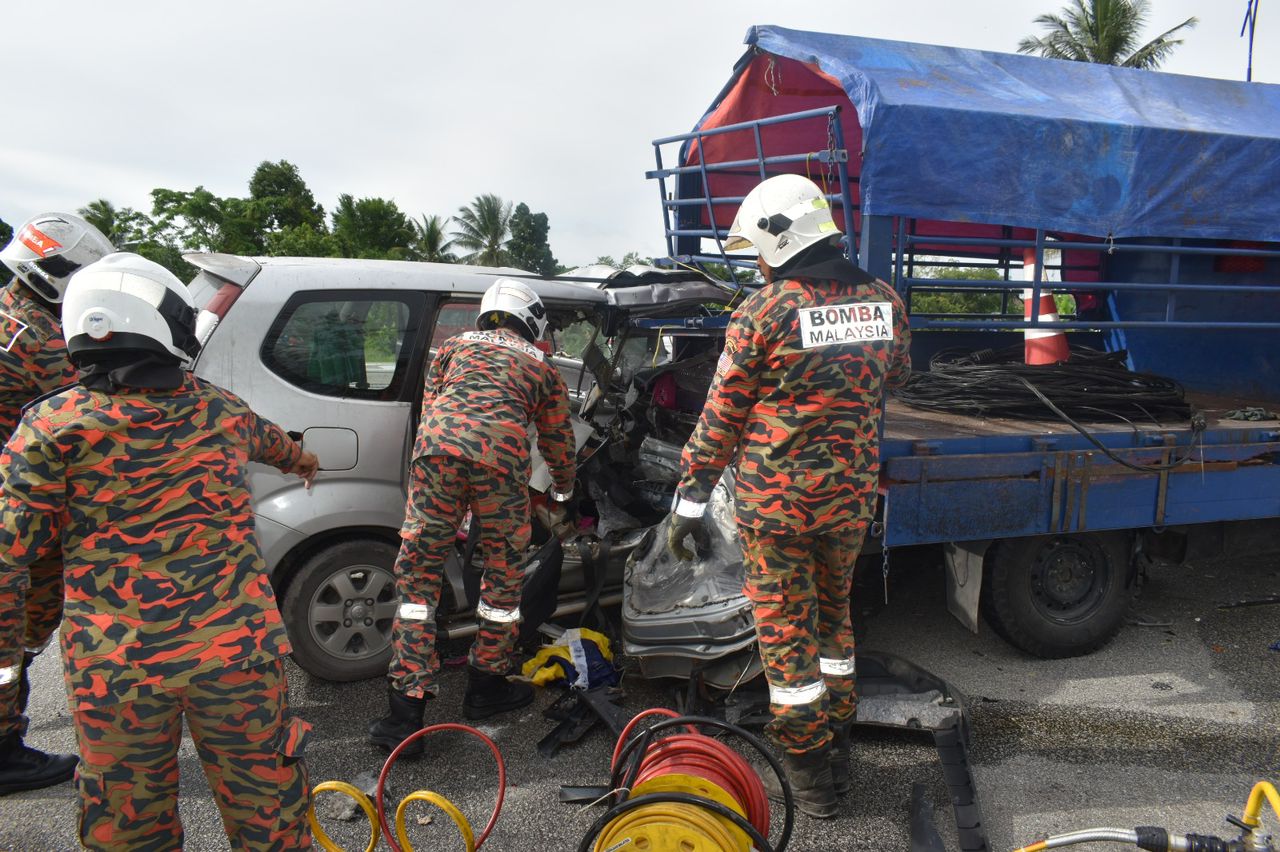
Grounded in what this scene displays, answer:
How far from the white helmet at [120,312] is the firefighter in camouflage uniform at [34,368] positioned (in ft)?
4.28

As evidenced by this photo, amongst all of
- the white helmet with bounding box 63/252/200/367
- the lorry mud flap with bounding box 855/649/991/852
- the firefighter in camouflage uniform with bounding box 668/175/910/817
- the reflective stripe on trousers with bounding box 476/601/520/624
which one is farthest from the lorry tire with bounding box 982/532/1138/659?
the white helmet with bounding box 63/252/200/367

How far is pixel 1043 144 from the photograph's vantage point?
3564 millimetres

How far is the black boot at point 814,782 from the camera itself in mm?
2738

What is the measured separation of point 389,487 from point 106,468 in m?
1.72

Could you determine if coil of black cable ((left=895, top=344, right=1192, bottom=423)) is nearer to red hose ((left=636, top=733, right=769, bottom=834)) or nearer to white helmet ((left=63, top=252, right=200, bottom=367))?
red hose ((left=636, top=733, right=769, bottom=834))

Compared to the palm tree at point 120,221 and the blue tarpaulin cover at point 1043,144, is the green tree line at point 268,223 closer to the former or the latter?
the palm tree at point 120,221

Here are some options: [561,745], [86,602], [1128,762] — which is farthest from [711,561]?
[86,602]

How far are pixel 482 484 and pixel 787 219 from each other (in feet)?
5.05

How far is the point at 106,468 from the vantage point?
6.22 feet

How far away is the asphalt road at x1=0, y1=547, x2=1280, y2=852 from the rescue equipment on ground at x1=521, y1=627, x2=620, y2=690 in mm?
105

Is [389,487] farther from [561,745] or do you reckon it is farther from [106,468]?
[106,468]

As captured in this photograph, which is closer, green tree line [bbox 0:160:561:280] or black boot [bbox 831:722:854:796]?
black boot [bbox 831:722:854:796]

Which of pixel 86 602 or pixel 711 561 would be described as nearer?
pixel 86 602

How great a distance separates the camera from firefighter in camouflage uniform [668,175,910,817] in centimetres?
270
